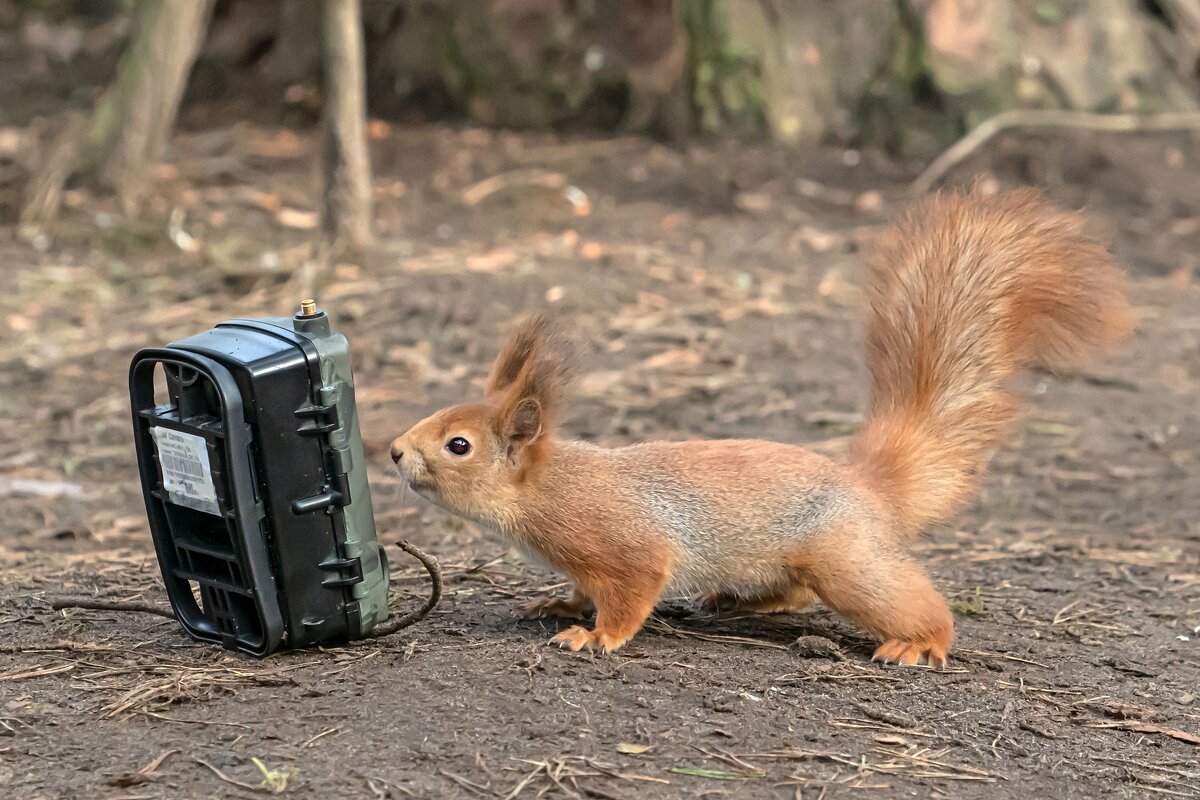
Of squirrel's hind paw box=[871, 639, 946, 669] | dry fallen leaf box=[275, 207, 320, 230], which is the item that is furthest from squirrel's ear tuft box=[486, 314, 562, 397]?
dry fallen leaf box=[275, 207, 320, 230]

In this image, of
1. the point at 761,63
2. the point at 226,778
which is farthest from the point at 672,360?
the point at 226,778

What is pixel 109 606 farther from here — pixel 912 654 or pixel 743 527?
pixel 912 654

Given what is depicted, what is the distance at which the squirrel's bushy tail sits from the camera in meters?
4.17

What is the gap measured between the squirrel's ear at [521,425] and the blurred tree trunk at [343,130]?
545 centimetres

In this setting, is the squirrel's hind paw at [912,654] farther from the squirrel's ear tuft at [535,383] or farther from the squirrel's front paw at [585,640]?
the squirrel's ear tuft at [535,383]

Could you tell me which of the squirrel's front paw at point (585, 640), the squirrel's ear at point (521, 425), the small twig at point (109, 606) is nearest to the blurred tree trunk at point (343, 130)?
the small twig at point (109, 606)

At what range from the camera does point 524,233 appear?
9914 millimetres

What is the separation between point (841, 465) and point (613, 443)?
2373mm

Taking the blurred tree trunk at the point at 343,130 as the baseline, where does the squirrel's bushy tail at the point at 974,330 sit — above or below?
below

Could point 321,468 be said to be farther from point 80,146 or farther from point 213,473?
point 80,146

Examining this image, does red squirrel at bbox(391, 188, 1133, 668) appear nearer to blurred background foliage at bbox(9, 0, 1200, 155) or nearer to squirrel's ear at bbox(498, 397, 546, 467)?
squirrel's ear at bbox(498, 397, 546, 467)

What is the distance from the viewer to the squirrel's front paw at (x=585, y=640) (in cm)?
379

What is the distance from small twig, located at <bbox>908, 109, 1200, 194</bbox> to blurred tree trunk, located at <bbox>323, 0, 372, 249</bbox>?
14.4ft

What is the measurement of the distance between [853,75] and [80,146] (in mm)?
6290
